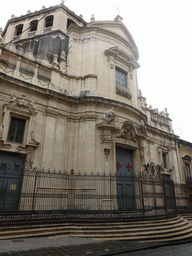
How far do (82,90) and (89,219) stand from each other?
8611 millimetres

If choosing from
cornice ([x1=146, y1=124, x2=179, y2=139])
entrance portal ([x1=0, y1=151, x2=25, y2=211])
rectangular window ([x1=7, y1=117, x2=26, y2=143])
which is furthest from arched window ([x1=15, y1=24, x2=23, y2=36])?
cornice ([x1=146, y1=124, x2=179, y2=139])

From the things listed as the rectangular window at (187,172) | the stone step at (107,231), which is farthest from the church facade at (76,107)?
the rectangular window at (187,172)

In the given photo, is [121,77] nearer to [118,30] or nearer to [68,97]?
[118,30]

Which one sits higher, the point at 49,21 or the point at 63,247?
the point at 49,21

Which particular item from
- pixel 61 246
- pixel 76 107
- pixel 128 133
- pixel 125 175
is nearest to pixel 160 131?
pixel 128 133

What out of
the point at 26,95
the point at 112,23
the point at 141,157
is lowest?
the point at 141,157

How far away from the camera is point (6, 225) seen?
7082mm

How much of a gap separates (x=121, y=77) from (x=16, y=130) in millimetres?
9414

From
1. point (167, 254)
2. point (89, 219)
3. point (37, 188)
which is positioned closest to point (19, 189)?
point (37, 188)

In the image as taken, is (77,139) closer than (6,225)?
No

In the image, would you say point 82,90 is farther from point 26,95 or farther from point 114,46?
point 114,46

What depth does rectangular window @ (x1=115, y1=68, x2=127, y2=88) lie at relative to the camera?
15.7 meters

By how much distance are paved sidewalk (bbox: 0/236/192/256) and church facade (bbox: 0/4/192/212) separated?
3490 millimetres

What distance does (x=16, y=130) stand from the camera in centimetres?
1106
